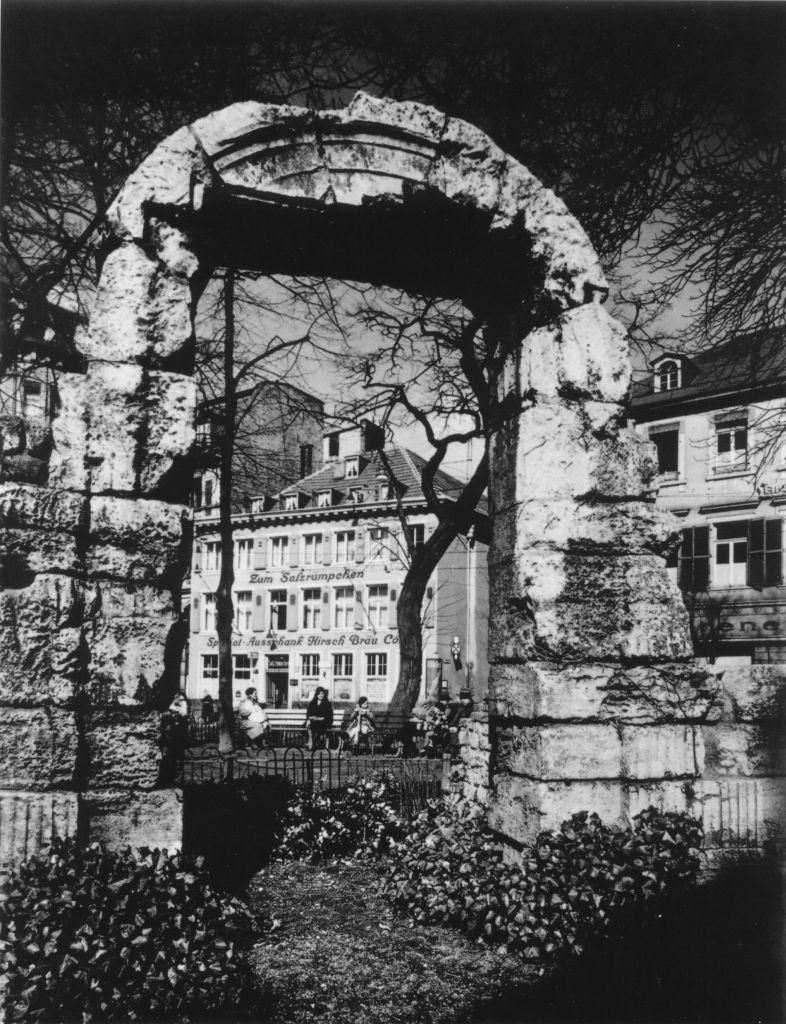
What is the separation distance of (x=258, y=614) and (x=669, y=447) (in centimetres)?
2217

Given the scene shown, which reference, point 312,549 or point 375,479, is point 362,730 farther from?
point 312,549

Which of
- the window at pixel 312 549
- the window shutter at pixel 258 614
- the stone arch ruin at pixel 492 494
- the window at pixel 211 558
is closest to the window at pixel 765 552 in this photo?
the stone arch ruin at pixel 492 494

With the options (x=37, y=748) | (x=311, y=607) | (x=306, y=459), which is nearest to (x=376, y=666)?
(x=311, y=607)

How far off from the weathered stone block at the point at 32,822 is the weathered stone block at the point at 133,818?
0.35ft

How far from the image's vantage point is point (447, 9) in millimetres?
9812

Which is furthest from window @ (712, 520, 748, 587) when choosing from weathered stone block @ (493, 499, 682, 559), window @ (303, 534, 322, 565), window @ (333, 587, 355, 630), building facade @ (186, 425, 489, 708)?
weathered stone block @ (493, 499, 682, 559)

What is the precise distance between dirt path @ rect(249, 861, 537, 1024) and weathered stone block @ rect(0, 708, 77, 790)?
142 centimetres

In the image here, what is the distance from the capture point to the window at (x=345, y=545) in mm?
40275

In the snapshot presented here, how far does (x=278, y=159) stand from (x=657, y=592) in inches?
138

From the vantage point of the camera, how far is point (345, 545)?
4050cm

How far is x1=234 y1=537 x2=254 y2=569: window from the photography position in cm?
4350

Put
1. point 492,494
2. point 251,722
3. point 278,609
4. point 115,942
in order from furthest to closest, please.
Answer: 1. point 278,609
2. point 251,722
3. point 492,494
4. point 115,942

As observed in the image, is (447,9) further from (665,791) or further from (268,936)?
(268,936)

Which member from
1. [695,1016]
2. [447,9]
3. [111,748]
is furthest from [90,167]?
[695,1016]
